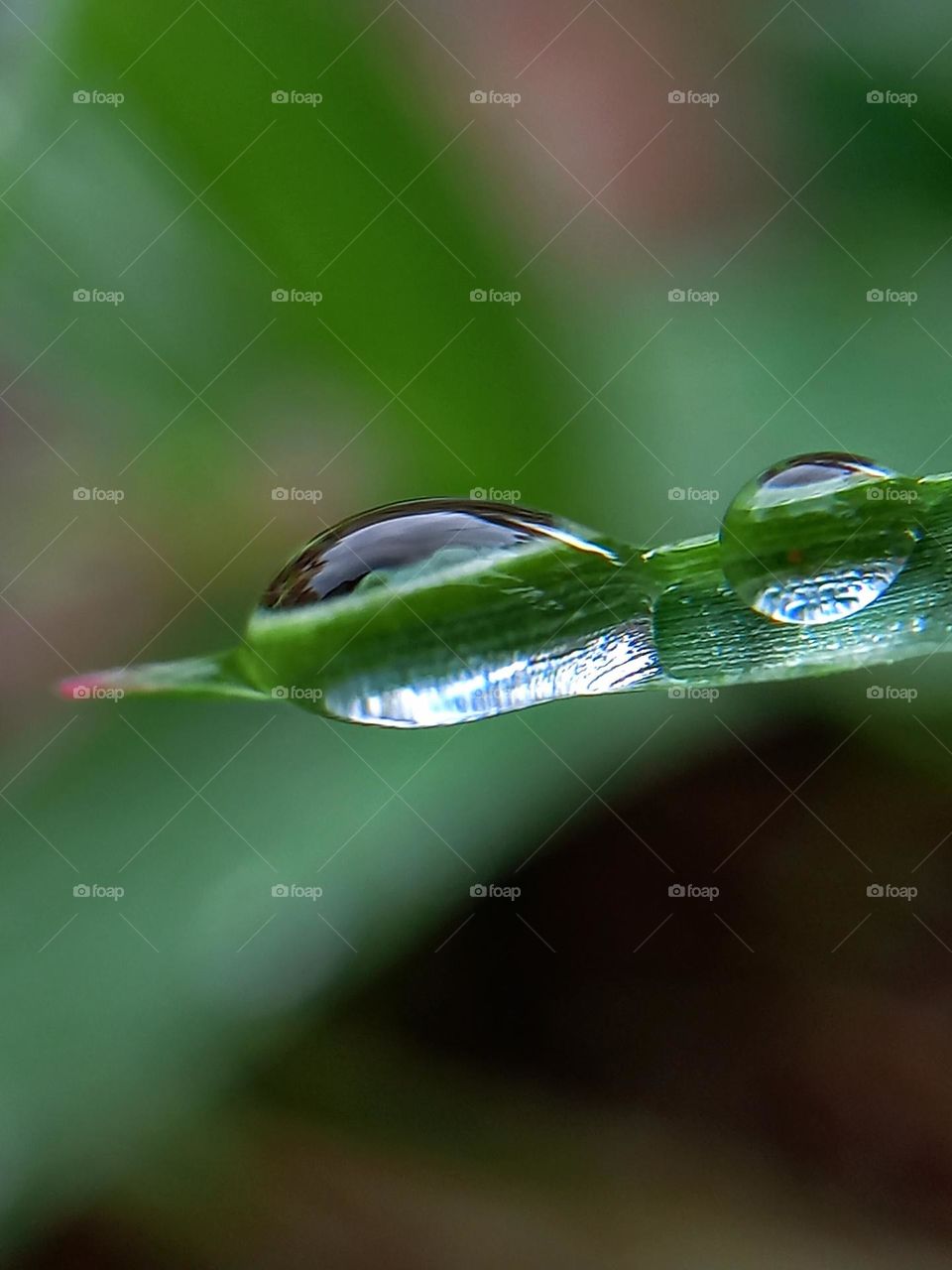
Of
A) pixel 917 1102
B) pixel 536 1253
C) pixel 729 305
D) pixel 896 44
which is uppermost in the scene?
pixel 896 44

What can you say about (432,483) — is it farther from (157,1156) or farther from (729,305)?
(157,1156)

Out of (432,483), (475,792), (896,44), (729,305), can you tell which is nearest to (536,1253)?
(475,792)

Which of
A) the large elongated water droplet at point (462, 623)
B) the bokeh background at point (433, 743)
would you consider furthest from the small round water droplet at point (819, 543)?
the bokeh background at point (433, 743)

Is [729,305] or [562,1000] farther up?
[729,305]

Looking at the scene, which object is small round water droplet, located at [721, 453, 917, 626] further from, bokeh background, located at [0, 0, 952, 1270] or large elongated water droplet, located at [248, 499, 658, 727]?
bokeh background, located at [0, 0, 952, 1270]

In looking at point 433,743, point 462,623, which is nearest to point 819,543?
point 462,623

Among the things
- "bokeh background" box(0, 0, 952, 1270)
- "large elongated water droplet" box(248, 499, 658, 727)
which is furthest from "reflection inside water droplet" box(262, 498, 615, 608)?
"bokeh background" box(0, 0, 952, 1270)

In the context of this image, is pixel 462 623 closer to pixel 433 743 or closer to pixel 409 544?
pixel 409 544
